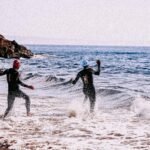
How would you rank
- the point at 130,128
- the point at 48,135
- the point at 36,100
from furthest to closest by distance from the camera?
the point at 36,100, the point at 130,128, the point at 48,135

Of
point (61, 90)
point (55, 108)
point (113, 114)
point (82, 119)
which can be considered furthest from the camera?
point (61, 90)

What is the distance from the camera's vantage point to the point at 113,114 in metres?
13.9

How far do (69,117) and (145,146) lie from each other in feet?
15.4

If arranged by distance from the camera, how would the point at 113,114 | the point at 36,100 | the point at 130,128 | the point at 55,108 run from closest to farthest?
1. the point at 130,128
2. the point at 113,114
3. the point at 55,108
4. the point at 36,100

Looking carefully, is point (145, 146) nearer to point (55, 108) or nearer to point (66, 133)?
point (66, 133)

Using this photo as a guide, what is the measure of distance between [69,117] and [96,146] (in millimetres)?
4340

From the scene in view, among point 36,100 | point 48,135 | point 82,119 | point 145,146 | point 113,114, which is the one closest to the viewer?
point 145,146

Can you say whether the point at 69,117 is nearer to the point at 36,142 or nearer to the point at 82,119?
the point at 82,119

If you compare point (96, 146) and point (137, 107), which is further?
point (137, 107)

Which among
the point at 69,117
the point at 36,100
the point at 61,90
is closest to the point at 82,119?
the point at 69,117

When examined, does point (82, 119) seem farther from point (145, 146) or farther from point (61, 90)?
point (61, 90)

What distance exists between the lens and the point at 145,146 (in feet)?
27.6

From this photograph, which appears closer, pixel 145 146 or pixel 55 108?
pixel 145 146

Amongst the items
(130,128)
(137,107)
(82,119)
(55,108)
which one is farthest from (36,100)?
(130,128)
